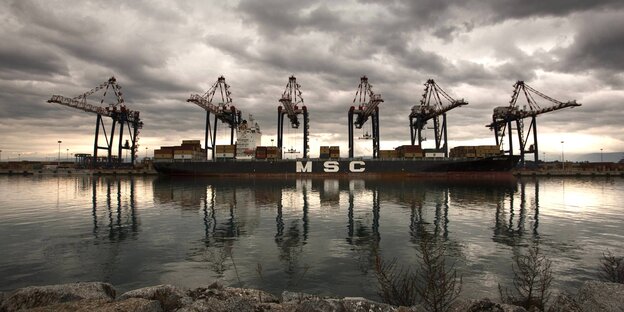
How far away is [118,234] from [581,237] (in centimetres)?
2505

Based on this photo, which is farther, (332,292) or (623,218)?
(623,218)

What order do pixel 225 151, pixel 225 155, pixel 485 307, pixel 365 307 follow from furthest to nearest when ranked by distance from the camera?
pixel 225 151, pixel 225 155, pixel 485 307, pixel 365 307

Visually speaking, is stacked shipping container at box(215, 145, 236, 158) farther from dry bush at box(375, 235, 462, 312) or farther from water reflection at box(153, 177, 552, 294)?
dry bush at box(375, 235, 462, 312)

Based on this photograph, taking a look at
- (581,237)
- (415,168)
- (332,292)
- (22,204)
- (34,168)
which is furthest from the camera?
(34,168)

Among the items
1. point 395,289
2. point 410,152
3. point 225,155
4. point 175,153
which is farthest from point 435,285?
point 175,153

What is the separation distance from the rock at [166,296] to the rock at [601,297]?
8238 mm

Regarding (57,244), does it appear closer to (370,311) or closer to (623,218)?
(370,311)

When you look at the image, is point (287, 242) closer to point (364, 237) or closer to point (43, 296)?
point (364, 237)

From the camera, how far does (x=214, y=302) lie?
240 inches

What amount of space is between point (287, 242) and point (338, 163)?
62.1 m

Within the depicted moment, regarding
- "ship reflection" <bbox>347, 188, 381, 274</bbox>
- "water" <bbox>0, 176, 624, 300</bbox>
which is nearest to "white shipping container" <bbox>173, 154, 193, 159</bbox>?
"water" <bbox>0, 176, 624, 300</bbox>

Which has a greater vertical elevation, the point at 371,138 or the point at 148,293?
the point at 371,138

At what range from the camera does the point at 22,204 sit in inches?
1194

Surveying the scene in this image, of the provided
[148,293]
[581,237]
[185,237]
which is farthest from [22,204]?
[581,237]
